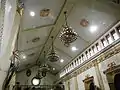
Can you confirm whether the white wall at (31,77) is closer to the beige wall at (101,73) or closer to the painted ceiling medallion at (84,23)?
the beige wall at (101,73)

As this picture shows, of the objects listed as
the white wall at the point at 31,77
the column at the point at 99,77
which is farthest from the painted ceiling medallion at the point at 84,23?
the white wall at the point at 31,77

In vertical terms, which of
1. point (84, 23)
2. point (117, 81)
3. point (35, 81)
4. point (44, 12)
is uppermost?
point (44, 12)

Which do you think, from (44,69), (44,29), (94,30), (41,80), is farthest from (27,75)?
(94,30)

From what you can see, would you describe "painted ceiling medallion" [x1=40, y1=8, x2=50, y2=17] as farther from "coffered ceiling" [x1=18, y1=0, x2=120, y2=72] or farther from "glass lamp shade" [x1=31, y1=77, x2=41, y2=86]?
"glass lamp shade" [x1=31, y1=77, x2=41, y2=86]

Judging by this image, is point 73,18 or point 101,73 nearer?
point 101,73

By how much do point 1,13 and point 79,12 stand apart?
17.5ft

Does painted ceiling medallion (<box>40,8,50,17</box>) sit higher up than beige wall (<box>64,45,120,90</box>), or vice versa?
painted ceiling medallion (<box>40,8,50,17</box>)

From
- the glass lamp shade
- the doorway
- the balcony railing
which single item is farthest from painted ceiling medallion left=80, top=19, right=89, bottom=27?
the glass lamp shade

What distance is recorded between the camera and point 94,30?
6457mm

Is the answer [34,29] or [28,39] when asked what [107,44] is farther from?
[28,39]

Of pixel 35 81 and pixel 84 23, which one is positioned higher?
pixel 84 23

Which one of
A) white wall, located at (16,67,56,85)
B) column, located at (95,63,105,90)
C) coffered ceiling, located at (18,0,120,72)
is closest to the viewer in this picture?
coffered ceiling, located at (18,0,120,72)

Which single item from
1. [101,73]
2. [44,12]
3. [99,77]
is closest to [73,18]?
[44,12]

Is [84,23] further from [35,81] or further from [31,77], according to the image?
[31,77]
